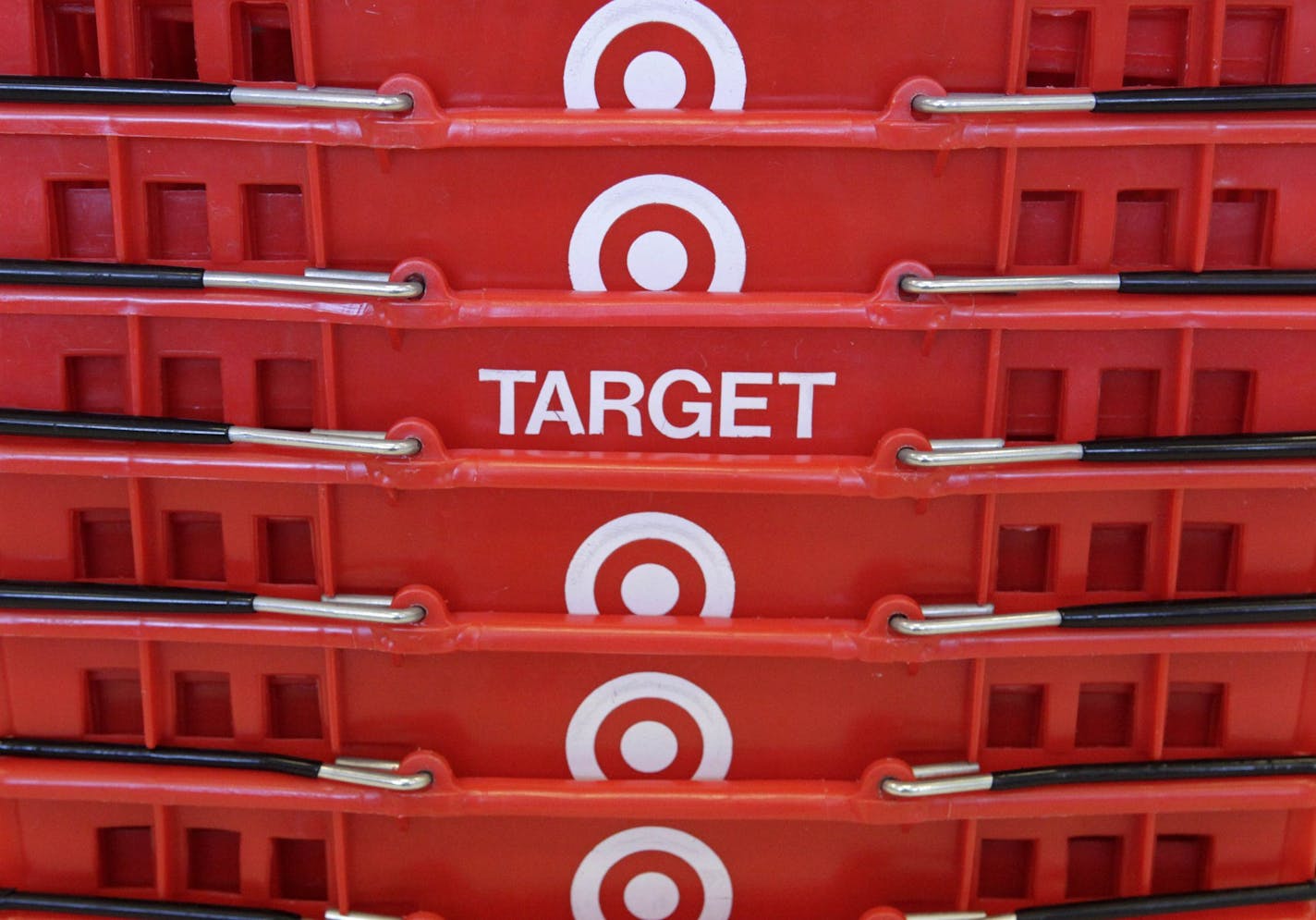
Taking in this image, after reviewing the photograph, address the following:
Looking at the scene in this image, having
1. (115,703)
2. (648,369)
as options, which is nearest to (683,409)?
(648,369)

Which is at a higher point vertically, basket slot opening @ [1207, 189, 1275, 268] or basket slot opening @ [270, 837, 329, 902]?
basket slot opening @ [1207, 189, 1275, 268]

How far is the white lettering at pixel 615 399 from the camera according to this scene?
86 cm

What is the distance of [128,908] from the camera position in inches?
36.2

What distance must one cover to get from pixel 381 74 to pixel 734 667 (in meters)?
0.55

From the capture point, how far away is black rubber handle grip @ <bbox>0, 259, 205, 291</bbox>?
828 millimetres

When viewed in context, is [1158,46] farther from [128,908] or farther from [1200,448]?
[128,908]

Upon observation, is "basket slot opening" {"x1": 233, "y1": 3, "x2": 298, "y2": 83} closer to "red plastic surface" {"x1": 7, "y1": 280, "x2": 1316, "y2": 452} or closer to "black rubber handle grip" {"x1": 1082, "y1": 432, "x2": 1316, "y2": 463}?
"red plastic surface" {"x1": 7, "y1": 280, "x2": 1316, "y2": 452}

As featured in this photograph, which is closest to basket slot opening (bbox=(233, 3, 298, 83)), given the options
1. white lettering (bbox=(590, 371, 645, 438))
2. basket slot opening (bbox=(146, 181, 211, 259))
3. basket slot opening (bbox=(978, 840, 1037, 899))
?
basket slot opening (bbox=(146, 181, 211, 259))

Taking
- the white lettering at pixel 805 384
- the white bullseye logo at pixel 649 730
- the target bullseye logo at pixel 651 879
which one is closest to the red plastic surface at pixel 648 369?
the white lettering at pixel 805 384

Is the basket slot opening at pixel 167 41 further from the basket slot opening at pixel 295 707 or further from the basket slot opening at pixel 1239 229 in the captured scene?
the basket slot opening at pixel 1239 229

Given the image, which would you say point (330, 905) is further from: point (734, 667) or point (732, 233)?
point (732, 233)

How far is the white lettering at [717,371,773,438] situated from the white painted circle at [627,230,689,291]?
9 centimetres

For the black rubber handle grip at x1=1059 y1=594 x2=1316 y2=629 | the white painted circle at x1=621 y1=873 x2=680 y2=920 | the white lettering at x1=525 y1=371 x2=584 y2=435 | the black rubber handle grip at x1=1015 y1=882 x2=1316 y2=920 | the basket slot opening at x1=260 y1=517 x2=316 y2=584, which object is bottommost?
the white painted circle at x1=621 y1=873 x2=680 y2=920

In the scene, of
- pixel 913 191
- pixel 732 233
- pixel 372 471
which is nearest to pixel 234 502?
pixel 372 471
